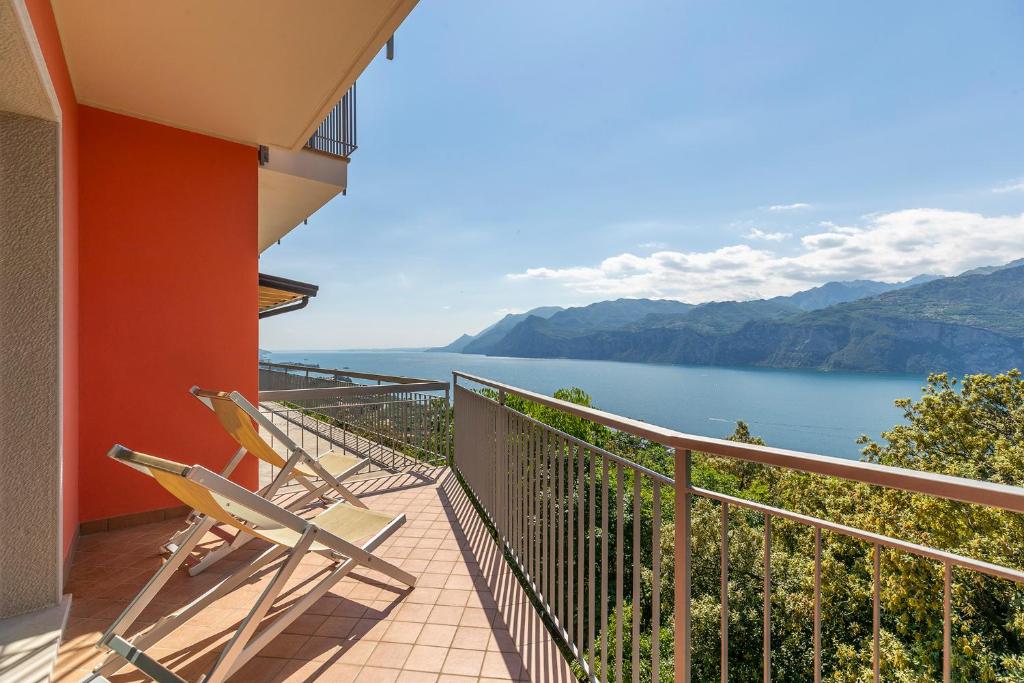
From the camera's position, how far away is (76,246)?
3289mm

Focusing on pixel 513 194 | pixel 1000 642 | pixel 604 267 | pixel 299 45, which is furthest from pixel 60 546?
pixel 604 267

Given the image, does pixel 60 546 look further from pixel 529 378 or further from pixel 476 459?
pixel 529 378

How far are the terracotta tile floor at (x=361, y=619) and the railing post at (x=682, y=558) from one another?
2.87ft

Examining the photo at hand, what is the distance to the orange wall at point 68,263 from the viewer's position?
2.45m

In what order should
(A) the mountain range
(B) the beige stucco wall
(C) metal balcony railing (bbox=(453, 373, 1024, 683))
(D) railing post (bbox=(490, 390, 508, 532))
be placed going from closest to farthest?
1. (C) metal balcony railing (bbox=(453, 373, 1024, 683))
2. (B) the beige stucco wall
3. (D) railing post (bbox=(490, 390, 508, 532))
4. (A) the mountain range

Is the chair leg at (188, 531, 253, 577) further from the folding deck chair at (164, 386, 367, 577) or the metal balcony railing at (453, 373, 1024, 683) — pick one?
the metal balcony railing at (453, 373, 1024, 683)

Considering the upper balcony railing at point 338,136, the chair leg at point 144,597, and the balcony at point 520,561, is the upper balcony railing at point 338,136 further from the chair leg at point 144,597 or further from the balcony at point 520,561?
the chair leg at point 144,597

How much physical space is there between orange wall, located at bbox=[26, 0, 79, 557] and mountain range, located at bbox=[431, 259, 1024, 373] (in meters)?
49.3

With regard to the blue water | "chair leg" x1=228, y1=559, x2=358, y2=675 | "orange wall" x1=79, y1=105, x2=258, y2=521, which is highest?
"orange wall" x1=79, y1=105, x2=258, y2=521

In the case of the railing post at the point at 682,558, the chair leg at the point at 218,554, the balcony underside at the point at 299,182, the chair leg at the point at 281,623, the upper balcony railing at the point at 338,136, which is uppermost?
the upper balcony railing at the point at 338,136

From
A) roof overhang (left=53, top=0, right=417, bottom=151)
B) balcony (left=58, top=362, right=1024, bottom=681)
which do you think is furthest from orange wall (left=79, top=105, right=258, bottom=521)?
balcony (left=58, top=362, right=1024, bottom=681)

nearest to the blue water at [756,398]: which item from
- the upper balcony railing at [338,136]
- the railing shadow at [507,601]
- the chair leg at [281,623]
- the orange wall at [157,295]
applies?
the upper balcony railing at [338,136]

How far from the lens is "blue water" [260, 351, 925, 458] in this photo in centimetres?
5488

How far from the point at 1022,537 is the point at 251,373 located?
16.0 meters
